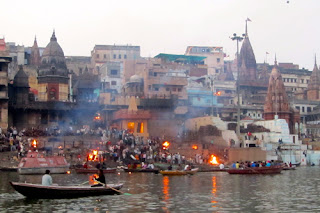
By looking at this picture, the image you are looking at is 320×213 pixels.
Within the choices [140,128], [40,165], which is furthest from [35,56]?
[40,165]

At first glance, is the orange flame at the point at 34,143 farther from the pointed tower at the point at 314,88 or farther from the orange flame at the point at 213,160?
the pointed tower at the point at 314,88

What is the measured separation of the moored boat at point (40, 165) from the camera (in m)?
38.0

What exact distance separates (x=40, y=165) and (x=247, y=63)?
205 ft

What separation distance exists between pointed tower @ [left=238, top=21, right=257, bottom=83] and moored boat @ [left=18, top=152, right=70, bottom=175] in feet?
180

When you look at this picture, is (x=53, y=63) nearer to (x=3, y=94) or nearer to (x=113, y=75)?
(x=3, y=94)

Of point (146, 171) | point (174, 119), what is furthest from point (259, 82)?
point (146, 171)

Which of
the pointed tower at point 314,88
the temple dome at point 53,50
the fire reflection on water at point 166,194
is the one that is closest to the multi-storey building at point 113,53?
the temple dome at point 53,50

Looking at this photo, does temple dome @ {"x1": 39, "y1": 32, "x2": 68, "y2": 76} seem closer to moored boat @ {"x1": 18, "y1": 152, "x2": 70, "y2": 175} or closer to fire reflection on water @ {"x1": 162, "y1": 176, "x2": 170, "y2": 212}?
moored boat @ {"x1": 18, "y1": 152, "x2": 70, "y2": 175}

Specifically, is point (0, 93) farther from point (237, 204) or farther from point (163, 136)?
point (237, 204)

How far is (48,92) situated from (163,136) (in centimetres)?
1441

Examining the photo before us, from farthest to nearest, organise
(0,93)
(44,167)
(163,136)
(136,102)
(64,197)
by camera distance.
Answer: (136,102) → (163,136) → (0,93) → (44,167) → (64,197)

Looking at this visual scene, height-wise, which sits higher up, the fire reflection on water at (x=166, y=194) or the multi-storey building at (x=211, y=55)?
the multi-storey building at (x=211, y=55)

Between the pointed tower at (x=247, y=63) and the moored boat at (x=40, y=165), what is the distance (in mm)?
54988

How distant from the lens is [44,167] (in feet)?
127
